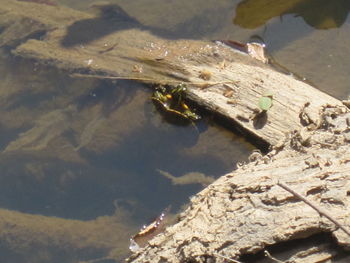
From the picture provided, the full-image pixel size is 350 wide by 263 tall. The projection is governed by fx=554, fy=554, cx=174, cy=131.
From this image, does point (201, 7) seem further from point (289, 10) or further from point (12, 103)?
point (12, 103)

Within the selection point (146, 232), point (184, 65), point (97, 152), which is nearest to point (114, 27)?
point (184, 65)

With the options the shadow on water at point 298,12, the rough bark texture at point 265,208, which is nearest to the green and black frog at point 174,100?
the rough bark texture at point 265,208

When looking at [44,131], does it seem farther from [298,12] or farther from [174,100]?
[298,12]

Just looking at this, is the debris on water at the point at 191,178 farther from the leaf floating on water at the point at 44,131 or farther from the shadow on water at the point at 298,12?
the shadow on water at the point at 298,12

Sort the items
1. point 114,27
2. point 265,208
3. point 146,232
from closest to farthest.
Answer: point 265,208 < point 146,232 < point 114,27

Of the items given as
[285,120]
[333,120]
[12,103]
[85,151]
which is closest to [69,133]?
[85,151]

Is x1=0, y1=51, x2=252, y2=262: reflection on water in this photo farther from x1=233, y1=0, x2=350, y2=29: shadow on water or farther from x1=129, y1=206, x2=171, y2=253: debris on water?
x1=233, y1=0, x2=350, y2=29: shadow on water
